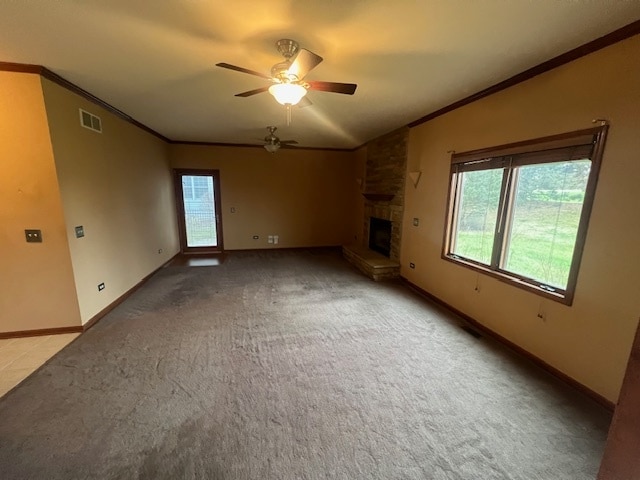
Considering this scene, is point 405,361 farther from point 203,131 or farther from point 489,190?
point 203,131

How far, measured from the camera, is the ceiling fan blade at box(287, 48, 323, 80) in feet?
5.96

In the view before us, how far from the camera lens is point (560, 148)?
223cm

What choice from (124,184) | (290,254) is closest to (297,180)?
(290,254)

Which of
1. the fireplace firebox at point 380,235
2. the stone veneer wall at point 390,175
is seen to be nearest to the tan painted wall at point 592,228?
the stone veneer wall at point 390,175

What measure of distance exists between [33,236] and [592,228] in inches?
195

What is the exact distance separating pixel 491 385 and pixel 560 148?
6.69 feet

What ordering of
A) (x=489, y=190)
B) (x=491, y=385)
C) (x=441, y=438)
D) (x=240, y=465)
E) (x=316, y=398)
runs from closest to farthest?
(x=240, y=465) < (x=441, y=438) < (x=316, y=398) < (x=491, y=385) < (x=489, y=190)

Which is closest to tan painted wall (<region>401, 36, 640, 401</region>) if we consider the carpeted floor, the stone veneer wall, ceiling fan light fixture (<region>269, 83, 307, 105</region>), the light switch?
the carpeted floor

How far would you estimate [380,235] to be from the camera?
569 centimetres

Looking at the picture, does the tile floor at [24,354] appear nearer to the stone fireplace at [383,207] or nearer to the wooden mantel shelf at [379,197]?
the stone fireplace at [383,207]

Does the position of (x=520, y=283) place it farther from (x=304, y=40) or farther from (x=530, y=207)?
(x=304, y=40)

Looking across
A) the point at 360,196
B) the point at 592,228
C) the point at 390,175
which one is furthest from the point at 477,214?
the point at 360,196

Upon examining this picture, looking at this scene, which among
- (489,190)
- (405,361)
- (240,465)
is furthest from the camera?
(489,190)

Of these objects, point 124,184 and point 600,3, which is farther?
point 124,184
